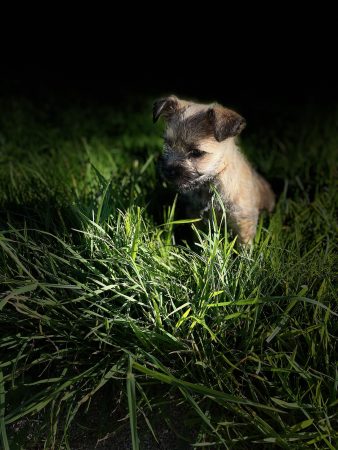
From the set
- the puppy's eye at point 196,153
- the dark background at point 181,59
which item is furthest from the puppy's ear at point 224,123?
the dark background at point 181,59

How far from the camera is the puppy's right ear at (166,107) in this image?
3.32m

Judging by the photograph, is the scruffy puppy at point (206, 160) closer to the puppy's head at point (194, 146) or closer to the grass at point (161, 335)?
the puppy's head at point (194, 146)

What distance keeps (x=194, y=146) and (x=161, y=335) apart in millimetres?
1267

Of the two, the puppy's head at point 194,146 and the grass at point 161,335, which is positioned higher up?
the puppy's head at point 194,146

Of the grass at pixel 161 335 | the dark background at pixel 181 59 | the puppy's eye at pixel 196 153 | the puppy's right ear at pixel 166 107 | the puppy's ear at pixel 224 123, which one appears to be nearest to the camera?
the grass at pixel 161 335

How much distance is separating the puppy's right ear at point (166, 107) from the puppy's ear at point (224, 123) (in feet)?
1.17

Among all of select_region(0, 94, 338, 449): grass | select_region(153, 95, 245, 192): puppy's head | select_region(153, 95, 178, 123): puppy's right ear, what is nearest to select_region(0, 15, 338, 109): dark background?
select_region(153, 95, 178, 123): puppy's right ear

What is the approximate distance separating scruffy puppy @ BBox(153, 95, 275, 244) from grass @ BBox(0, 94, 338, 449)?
9.9 inches

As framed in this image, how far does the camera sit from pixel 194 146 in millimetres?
3166

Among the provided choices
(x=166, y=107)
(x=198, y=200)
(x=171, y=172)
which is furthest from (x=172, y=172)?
(x=166, y=107)

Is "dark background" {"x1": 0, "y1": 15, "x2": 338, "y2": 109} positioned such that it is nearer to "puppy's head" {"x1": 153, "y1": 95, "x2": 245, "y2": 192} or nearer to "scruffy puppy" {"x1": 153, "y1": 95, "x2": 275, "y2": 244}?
"scruffy puppy" {"x1": 153, "y1": 95, "x2": 275, "y2": 244}

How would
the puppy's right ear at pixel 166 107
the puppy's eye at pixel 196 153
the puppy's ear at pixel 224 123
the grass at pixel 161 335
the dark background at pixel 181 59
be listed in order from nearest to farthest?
the grass at pixel 161 335 < the puppy's ear at pixel 224 123 < the puppy's eye at pixel 196 153 < the puppy's right ear at pixel 166 107 < the dark background at pixel 181 59

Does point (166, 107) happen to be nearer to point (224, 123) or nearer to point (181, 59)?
point (224, 123)

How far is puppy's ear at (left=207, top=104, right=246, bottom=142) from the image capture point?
3047 mm
